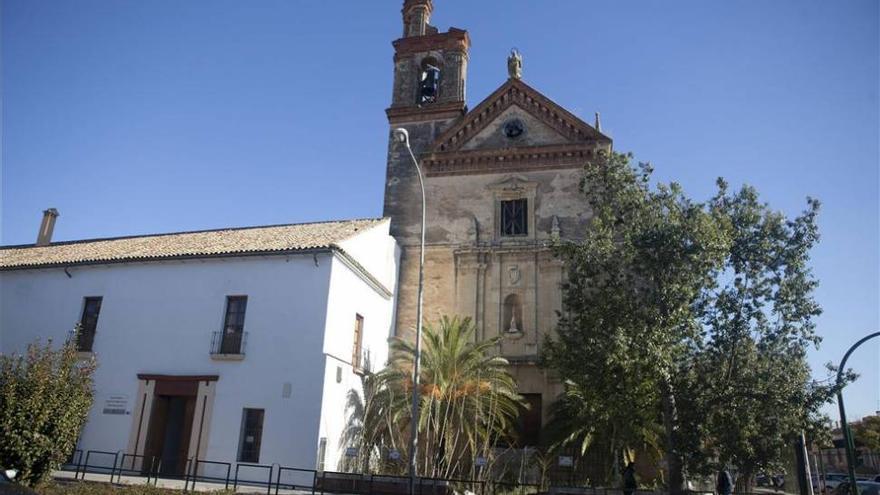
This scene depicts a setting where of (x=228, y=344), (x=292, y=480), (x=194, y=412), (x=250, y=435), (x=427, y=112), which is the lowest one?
(x=292, y=480)

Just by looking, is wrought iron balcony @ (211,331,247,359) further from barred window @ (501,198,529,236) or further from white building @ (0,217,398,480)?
barred window @ (501,198,529,236)

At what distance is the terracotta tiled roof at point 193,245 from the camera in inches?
869

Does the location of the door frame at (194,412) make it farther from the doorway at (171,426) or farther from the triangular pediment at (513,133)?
the triangular pediment at (513,133)

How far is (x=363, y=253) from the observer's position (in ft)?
76.9

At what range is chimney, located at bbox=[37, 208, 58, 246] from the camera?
3042cm

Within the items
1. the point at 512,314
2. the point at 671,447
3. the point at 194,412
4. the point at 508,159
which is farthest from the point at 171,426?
the point at 508,159

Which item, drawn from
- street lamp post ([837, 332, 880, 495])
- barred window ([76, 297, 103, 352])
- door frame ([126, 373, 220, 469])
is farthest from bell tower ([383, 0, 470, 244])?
street lamp post ([837, 332, 880, 495])

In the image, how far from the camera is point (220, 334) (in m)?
21.1

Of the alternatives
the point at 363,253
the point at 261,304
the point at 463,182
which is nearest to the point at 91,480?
the point at 261,304

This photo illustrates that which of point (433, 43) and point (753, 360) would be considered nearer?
point (753, 360)

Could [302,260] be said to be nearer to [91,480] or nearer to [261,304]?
[261,304]

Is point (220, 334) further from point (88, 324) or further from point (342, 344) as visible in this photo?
point (88, 324)

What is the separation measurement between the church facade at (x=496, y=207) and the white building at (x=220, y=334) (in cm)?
337

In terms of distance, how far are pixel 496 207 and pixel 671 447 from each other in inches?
510
